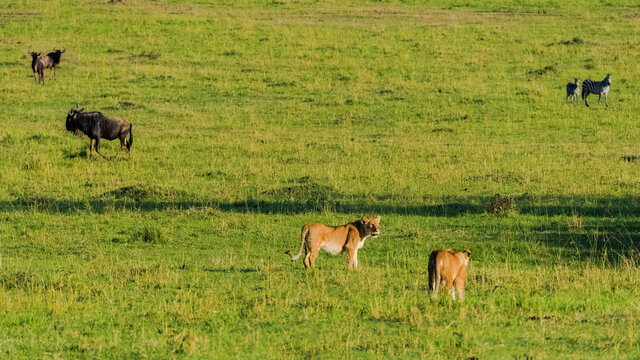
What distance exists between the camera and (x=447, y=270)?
9109mm

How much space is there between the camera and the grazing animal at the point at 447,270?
8.95m

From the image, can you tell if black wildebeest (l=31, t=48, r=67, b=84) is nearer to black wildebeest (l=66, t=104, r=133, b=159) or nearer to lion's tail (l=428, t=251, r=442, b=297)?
black wildebeest (l=66, t=104, r=133, b=159)

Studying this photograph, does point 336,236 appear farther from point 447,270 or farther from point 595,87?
point 595,87

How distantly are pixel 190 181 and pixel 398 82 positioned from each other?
52.1 ft

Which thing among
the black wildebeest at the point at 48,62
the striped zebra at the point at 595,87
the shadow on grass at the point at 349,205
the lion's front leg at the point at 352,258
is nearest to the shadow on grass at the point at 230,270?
the lion's front leg at the point at 352,258

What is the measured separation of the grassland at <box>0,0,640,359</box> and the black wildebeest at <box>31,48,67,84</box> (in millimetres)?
715

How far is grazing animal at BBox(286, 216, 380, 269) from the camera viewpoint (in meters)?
10.9

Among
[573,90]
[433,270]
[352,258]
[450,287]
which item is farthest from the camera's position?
[573,90]

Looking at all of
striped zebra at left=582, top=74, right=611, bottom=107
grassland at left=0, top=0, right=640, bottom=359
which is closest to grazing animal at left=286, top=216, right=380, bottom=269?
grassland at left=0, top=0, right=640, bottom=359

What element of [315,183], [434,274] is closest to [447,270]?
[434,274]

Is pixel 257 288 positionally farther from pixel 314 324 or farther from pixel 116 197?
pixel 116 197

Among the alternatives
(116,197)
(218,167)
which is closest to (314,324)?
(116,197)

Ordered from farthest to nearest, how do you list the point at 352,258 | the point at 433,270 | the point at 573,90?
the point at 573,90 < the point at 352,258 < the point at 433,270

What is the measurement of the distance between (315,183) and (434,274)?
1018 centimetres
